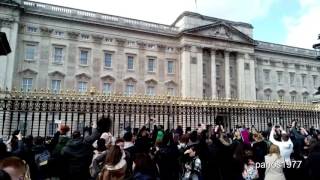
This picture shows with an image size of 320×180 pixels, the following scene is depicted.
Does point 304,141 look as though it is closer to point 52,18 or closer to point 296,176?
point 296,176

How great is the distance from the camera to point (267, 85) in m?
Result: 45.1

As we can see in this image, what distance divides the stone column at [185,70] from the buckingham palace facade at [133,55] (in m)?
0.13

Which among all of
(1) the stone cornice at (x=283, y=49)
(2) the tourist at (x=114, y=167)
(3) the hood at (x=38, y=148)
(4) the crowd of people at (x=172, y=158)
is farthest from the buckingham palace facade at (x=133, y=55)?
(2) the tourist at (x=114, y=167)

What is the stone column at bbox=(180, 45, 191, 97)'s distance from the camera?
3591 cm

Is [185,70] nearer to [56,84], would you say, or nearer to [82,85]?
[82,85]

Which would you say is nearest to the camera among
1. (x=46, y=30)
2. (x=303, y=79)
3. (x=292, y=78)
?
(x=46, y=30)

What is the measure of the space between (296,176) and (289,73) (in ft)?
146

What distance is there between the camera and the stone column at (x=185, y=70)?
35.9 meters

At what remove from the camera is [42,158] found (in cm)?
686

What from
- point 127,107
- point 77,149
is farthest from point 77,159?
point 127,107

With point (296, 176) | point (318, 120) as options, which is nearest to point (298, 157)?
point (296, 176)

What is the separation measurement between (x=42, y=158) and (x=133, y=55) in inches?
1164

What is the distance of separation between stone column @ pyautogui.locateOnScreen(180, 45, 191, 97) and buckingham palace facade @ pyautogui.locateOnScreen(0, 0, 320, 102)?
0.42 feet

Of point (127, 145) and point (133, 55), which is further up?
point (133, 55)
